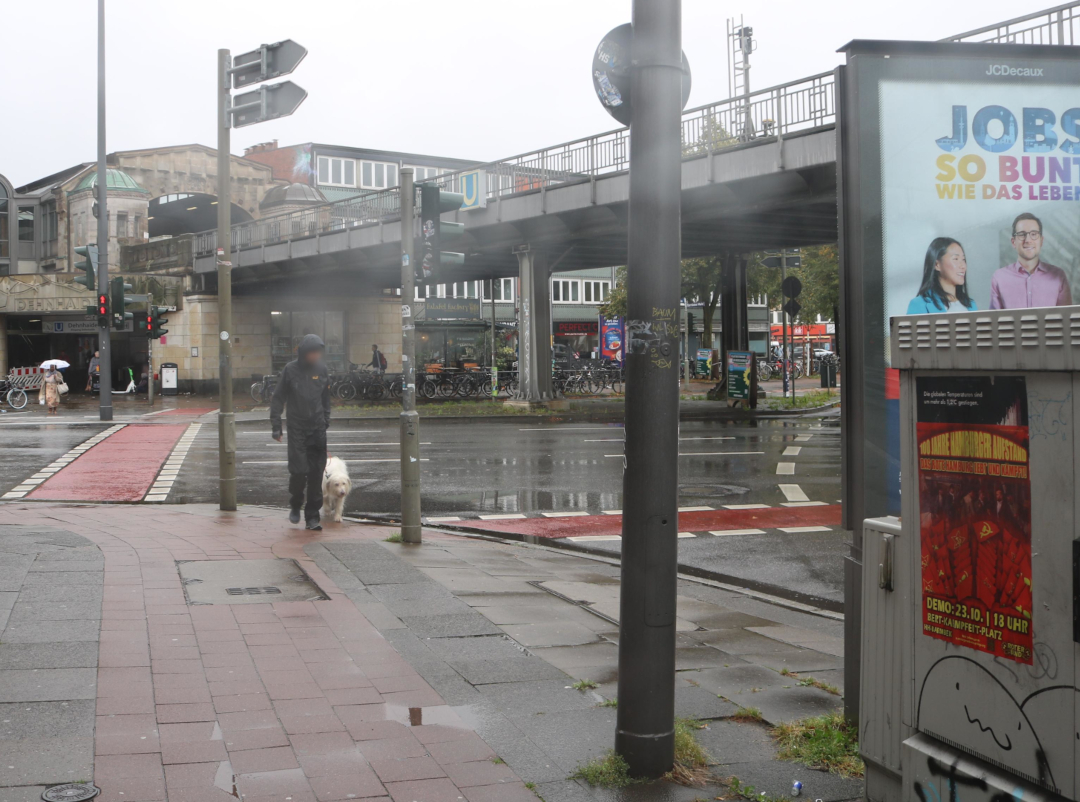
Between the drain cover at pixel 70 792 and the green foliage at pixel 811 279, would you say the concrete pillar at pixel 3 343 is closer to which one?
the green foliage at pixel 811 279

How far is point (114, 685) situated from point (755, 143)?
16588mm

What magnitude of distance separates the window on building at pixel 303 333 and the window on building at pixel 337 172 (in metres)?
25.5

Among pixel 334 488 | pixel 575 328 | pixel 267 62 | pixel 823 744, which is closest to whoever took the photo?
pixel 823 744

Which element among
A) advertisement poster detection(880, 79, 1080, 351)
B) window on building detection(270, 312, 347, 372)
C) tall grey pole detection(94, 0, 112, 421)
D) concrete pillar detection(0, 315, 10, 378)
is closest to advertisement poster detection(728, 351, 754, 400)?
tall grey pole detection(94, 0, 112, 421)

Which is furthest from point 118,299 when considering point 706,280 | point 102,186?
point 706,280

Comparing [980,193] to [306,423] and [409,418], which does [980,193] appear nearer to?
[409,418]

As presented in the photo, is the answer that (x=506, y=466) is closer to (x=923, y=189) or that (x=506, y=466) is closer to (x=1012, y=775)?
(x=923, y=189)

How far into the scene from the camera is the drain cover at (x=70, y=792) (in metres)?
3.40

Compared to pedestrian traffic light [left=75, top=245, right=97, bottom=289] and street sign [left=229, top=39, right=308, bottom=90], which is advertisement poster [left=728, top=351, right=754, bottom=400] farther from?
street sign [left=229, top=39, right=308, bottom=90]

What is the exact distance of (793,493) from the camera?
42.6 ft

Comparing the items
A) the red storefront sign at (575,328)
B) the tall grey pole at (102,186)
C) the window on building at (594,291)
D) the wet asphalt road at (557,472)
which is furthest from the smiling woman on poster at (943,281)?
the window on building at (594,291)

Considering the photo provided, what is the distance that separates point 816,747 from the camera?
401cm

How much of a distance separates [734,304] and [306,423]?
23735mm

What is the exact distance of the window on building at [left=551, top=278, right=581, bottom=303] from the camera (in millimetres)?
75438
